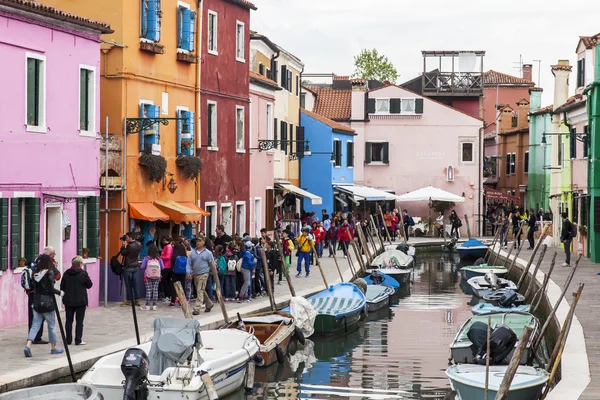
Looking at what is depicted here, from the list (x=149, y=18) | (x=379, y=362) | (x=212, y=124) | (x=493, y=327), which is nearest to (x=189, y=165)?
(x=212, y=124)

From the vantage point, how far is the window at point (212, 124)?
32.2 m

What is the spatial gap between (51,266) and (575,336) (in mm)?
9167

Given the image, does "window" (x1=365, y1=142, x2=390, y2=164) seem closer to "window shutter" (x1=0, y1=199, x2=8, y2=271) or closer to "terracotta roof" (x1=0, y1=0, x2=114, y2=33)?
"terracotta roof" (x1=0, y1=0, x2=114, y2=33)

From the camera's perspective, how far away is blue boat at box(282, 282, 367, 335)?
24453 mm

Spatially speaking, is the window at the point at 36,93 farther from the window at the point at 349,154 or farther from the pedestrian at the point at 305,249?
the window at the point at 349,154

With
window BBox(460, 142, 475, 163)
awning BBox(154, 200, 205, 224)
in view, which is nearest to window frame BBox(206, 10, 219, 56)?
awning BBox(154, 200, 205, 224)

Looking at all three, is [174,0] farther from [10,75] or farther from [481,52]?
[481,52]

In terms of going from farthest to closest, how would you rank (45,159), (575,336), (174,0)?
(174,0)
(45,159)
(575,336)

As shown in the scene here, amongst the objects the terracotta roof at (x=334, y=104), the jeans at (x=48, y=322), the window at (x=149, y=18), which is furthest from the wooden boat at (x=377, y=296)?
the terracotta roof at (x=334, y=104)

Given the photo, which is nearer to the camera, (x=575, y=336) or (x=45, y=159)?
(x=575, y=336)

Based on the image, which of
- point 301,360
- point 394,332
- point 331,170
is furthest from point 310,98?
point 301,360

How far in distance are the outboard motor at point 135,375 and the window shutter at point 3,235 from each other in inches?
241

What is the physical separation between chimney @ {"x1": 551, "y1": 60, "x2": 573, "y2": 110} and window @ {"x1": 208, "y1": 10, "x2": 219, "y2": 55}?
73.5ft

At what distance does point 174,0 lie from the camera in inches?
1158
